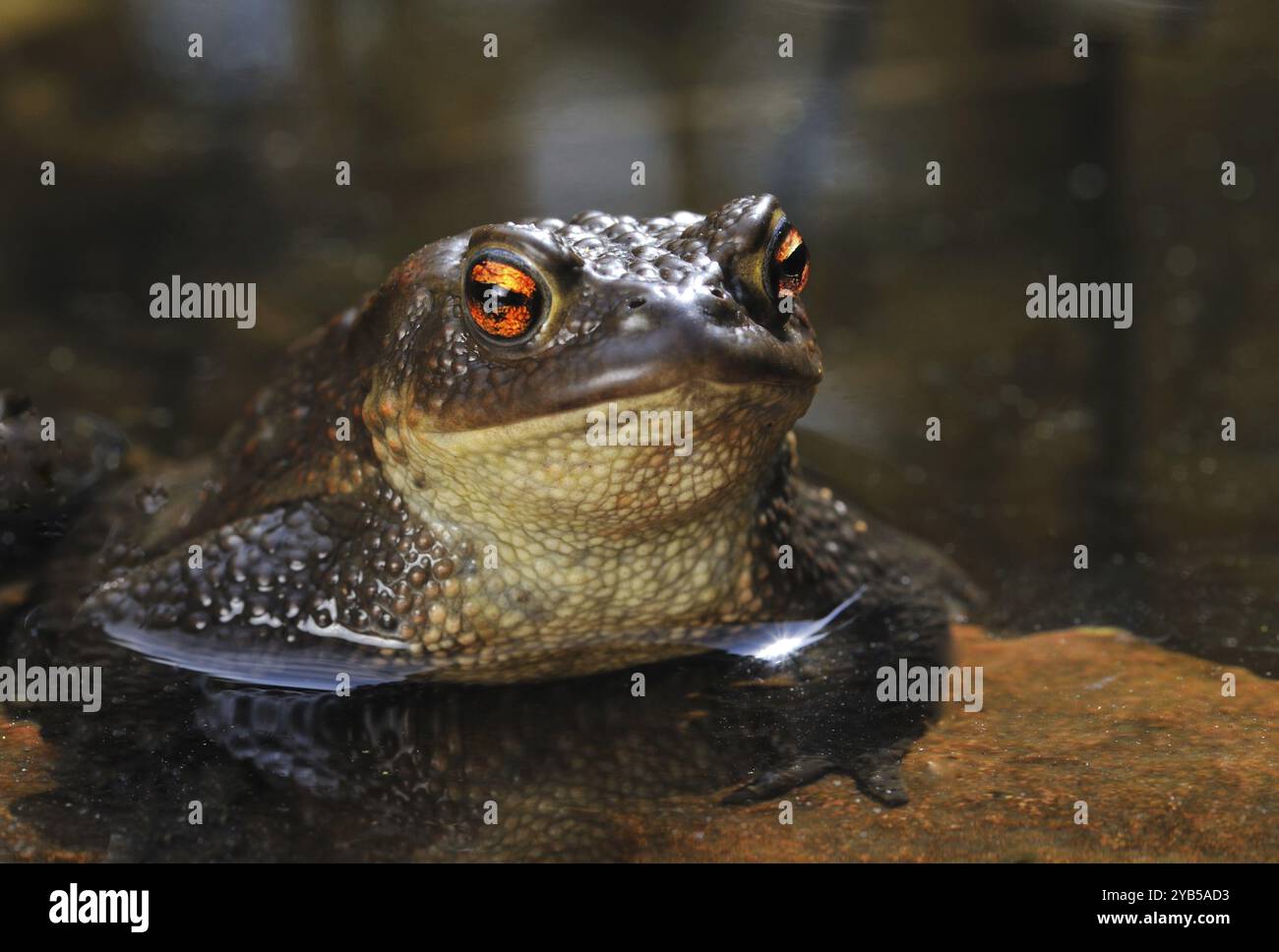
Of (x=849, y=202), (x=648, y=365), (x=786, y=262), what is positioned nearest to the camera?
(x=648, y=365)

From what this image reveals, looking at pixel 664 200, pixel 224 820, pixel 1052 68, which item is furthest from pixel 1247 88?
pixel 224 820

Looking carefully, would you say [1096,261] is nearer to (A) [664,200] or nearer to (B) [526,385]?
(A) [664,200]

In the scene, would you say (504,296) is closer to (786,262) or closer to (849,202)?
(786,262)

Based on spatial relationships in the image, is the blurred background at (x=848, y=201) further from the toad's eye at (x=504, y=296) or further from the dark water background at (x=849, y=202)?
the toad's eye at (x=504, y=296)

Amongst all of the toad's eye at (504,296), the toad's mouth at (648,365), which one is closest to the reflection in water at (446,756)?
the toad's mouth at (648,365)

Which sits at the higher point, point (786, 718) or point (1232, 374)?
point (1232, 374)

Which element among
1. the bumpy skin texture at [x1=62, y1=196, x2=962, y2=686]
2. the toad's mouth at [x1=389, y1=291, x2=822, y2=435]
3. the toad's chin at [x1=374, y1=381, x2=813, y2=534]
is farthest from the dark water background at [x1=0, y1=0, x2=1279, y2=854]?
the toad's mouth at [x1=389, y1=291, x2=822, y2=435]

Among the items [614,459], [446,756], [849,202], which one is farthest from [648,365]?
[849,202]
